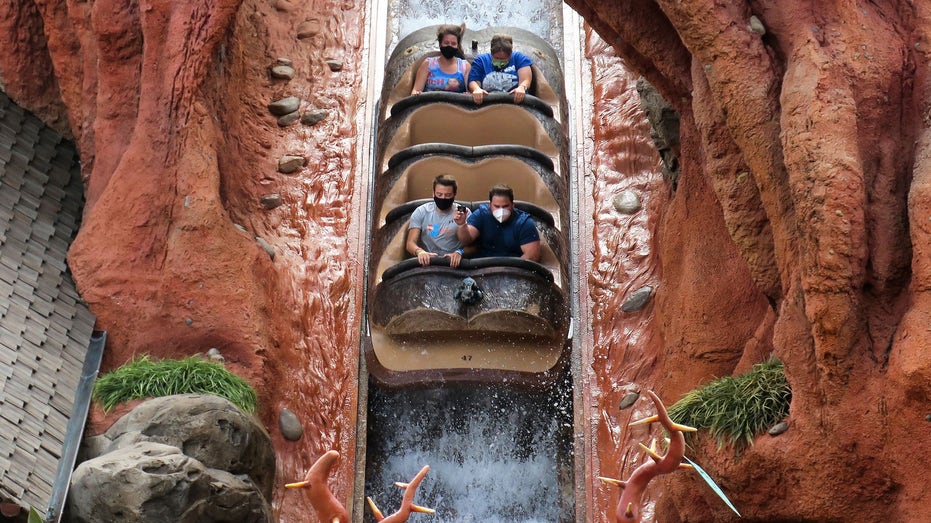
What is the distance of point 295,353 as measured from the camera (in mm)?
10430

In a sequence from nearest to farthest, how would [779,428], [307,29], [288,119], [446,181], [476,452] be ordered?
[779,428] → [446,181] → [476,452] → [288,119] → [307,29]

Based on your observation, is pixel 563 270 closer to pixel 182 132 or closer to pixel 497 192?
pixel 497 192

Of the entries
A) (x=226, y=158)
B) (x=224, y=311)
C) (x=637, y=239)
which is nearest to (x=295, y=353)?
(x=224, y=311)

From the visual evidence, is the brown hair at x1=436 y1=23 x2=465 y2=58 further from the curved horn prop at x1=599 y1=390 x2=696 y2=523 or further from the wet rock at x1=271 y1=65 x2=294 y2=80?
the curved horn prop at x1=599 y1=390 x2=696 y2=523

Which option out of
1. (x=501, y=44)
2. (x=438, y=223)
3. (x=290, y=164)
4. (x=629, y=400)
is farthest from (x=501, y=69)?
(x=629, y=400)

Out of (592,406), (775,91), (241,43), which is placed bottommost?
(592,406)

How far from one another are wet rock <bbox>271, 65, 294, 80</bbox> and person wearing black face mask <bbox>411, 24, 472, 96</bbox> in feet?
4.60

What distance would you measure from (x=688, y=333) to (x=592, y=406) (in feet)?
4.35

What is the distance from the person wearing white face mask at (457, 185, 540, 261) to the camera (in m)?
9.92

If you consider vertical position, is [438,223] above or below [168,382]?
above

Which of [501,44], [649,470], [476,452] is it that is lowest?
[649,470]

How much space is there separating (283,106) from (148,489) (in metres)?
5.15

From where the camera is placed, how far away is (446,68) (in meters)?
11.5

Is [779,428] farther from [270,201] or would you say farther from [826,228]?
[270,201]
